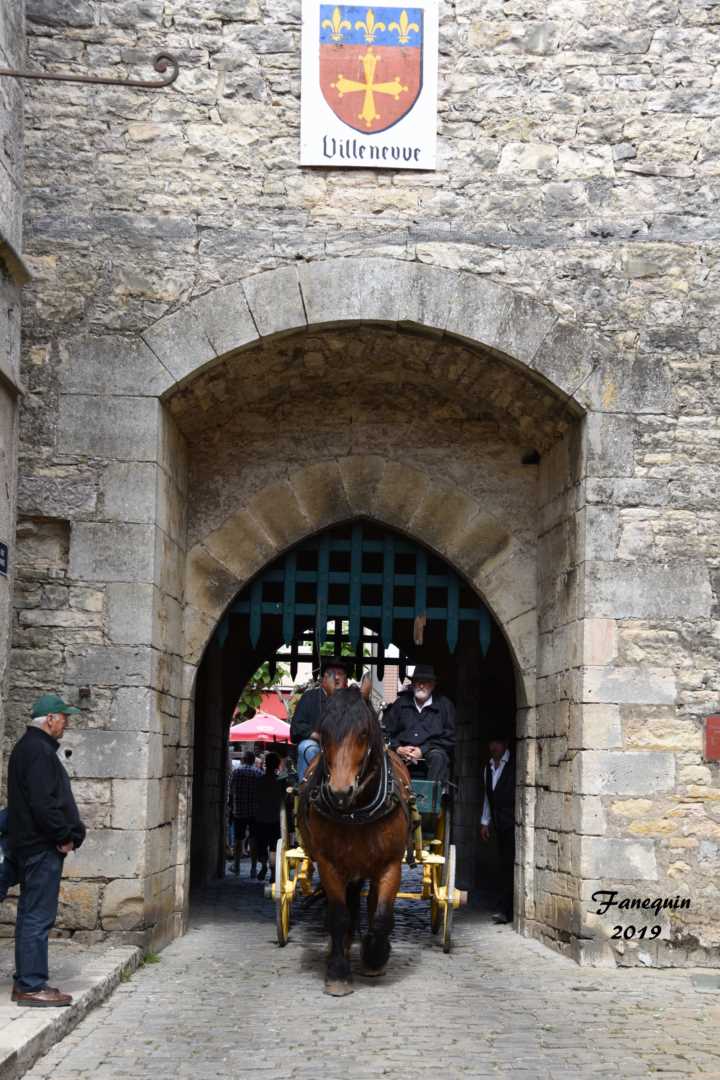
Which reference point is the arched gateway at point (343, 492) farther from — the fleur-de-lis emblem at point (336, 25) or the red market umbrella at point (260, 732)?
the red market umbrella at point (260, 732)

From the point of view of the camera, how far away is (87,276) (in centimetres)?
782

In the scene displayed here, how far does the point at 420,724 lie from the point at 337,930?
1831 millimetres

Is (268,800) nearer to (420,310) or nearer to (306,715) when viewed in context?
(306,715)

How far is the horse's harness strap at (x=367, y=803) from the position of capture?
21.5 feet

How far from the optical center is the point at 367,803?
658cm

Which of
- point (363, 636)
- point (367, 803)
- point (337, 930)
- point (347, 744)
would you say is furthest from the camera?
point (363, 636)

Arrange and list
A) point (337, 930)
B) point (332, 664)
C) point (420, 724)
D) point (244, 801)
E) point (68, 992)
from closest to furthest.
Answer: point (68, 992) < point (337, 930) < point (420, 724) < point (332, 664) < point (244, 801)

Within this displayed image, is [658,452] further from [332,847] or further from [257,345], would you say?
[332,847]

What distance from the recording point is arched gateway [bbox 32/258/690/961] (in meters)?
7.59

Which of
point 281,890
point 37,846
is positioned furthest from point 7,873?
point 281,890

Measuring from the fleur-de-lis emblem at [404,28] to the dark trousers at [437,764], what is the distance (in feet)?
13.1

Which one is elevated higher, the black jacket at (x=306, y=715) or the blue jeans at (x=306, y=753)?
the black jacket at (x=306, y=715)

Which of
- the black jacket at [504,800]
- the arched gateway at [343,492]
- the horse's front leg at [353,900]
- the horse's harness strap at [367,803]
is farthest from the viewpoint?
the black jacket at [504,800]

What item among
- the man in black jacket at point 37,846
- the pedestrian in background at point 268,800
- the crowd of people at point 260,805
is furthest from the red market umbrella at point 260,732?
the man in black jacket at point 37,846
